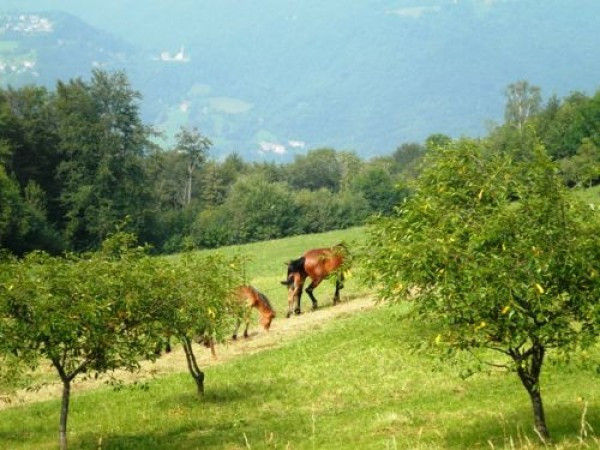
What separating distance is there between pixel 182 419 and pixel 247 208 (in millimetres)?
89515

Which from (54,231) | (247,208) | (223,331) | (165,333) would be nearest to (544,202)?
(165,333)

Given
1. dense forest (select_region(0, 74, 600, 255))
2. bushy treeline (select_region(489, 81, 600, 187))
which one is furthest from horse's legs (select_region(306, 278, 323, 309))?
bushy treeline (select_region(489, 81, 600, 187))

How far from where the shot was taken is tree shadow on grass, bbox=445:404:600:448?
1391cm

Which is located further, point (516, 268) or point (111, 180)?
point (111, 180)

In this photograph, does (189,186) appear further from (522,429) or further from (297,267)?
(522,429)

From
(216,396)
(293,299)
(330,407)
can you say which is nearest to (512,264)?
(330,407)

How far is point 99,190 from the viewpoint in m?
89.4

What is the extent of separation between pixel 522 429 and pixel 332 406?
19.6ft

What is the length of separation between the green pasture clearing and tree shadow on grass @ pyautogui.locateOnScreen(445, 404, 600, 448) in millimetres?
27

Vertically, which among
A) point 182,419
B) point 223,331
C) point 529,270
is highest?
point 529,270

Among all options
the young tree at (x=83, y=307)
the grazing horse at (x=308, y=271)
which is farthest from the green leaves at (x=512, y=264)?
the grazing horse at (x=308, y=271)

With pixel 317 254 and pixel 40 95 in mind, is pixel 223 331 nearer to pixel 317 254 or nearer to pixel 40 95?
pixel 317 254

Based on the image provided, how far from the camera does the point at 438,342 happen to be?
1296cm

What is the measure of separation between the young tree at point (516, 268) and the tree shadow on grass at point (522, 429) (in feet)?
1.79
